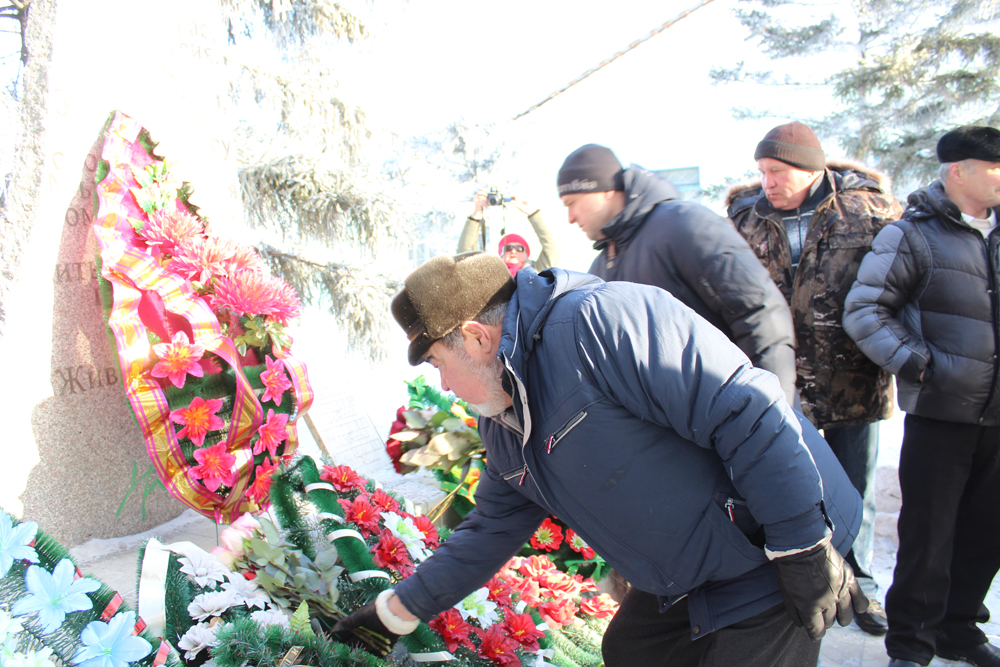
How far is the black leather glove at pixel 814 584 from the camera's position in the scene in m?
1.29

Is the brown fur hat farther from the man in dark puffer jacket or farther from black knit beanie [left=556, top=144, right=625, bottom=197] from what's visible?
the man in dark puffer jacket

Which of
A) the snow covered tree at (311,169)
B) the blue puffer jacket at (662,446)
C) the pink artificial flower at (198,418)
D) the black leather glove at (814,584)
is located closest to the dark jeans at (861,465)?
the blue puffer jacket at (662,446)

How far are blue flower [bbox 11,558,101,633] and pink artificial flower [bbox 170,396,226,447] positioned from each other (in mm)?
1251

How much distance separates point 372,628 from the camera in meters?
1.63

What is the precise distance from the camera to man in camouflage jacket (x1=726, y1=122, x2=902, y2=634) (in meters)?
2.71

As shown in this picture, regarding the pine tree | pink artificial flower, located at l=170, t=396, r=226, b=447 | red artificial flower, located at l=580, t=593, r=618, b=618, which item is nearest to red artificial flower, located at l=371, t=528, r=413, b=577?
pink artificial flower, located at l=170, t=396, r=226, b=447

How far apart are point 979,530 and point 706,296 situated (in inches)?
59.7

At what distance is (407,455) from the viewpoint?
3.30 m

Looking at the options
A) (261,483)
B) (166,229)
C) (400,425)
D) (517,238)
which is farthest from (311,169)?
(261,483)

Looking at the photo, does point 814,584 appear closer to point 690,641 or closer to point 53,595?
point 690,641

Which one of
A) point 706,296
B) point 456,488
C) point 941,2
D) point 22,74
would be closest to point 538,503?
point 706,296

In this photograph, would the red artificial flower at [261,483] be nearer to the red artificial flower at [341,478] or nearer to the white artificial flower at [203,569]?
the red artificial flower at [341,478]

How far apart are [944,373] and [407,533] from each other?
1.97 meters

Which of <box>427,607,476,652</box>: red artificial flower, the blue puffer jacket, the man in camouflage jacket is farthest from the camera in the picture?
the man in camouflage jacket
